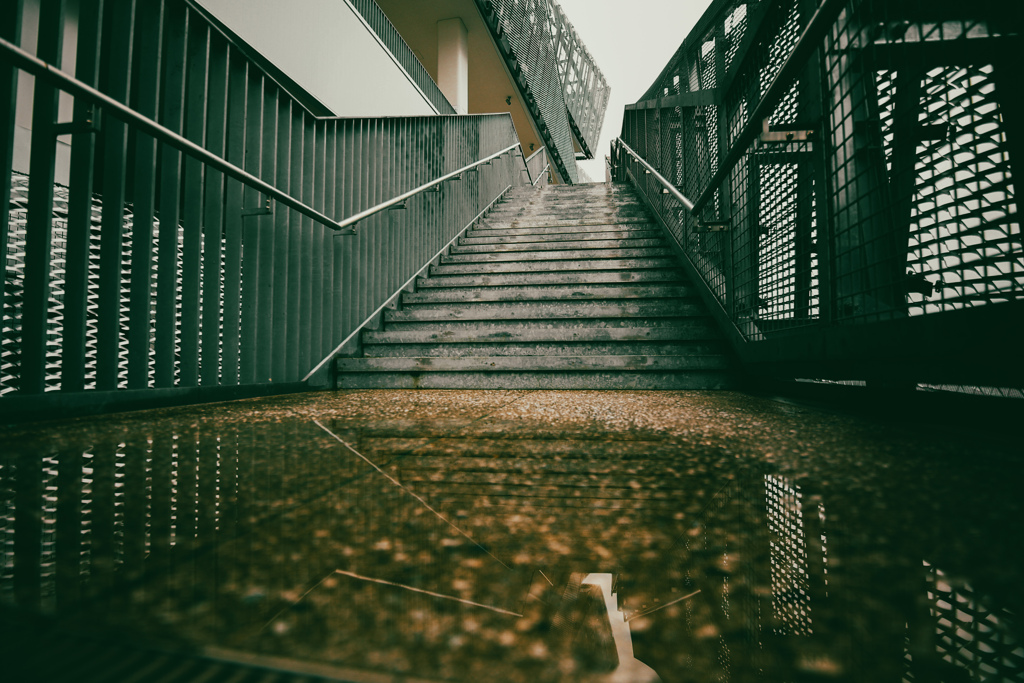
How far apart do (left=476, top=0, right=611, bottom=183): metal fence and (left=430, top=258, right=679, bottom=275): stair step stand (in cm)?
918

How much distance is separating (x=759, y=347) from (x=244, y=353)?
8.55ft

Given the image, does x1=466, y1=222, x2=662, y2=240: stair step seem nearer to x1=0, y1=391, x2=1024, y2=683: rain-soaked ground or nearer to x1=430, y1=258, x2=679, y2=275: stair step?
x1=430, y1=258, x2=679, y2=275: stair step

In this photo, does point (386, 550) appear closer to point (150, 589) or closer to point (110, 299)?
point (150, 589)

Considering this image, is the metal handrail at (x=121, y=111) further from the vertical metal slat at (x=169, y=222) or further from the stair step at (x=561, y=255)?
the stair step at (x=561, y=255)

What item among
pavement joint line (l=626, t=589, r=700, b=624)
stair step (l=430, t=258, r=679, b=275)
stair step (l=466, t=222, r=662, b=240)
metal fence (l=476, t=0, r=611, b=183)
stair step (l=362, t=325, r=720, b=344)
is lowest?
pavement joint line (l=626, t=589, r=700, b=624)

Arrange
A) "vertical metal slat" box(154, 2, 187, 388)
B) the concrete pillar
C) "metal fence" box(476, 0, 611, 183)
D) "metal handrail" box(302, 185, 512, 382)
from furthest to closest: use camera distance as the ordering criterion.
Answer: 1. "metal fence" box(476, 0, 611, 183)
2. the concrete pillar
3. "metal handrail" box(302, 185, 512, 382)
4. "vertical metal slat" box(154, 2, 187, 388)

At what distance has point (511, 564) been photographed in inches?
23.6

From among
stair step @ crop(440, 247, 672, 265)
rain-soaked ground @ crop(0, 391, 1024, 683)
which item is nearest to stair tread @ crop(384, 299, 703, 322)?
stair step @ crop(440, 247, 672, 265)

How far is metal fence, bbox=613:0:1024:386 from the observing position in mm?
1319

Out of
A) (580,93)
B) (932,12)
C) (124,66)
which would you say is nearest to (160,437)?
(124,66)

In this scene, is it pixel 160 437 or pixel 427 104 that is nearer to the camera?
pixel 160 437

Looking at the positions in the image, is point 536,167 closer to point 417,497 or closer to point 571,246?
point 571,246

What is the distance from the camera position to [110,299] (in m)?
1.95

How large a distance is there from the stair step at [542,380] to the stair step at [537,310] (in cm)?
73
